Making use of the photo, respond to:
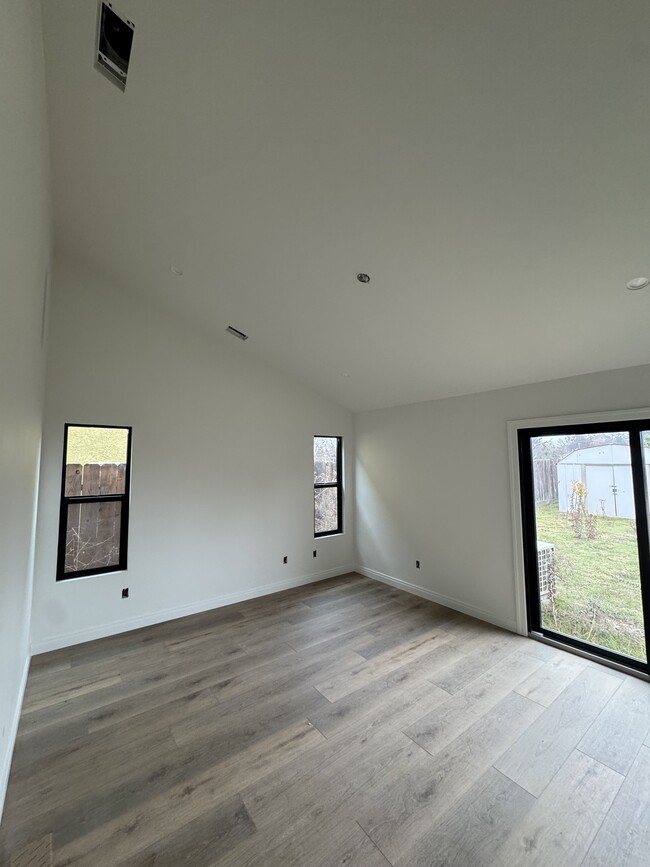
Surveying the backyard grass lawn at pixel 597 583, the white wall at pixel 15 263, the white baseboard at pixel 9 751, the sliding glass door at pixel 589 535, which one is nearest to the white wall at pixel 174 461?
the white baseboard at pixel 9 751

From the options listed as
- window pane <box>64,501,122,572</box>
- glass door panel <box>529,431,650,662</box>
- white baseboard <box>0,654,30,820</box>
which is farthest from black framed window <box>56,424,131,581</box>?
glass door panel <box>529,431,650,662</box>

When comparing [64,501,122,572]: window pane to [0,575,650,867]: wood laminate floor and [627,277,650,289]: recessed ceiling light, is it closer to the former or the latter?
[0,575,650,867]: wood laminate floor

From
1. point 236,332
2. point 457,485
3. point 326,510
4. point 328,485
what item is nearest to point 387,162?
point 236,332

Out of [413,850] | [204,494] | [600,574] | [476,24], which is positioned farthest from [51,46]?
[600,574]

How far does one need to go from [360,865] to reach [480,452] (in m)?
3.27

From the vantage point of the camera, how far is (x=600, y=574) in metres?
3.04

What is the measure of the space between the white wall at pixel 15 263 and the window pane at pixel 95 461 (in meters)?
1.59

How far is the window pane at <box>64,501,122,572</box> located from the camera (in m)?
3.37

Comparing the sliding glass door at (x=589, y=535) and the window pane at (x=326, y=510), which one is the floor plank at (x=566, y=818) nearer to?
the sliding glass door at (x=589, y=535)

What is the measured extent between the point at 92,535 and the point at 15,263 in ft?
9.80

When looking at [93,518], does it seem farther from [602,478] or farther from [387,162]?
[602,478]

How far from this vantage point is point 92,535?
347cm

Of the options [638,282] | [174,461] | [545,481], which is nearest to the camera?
[638,282]

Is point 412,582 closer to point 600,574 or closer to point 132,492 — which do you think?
point 600,574
